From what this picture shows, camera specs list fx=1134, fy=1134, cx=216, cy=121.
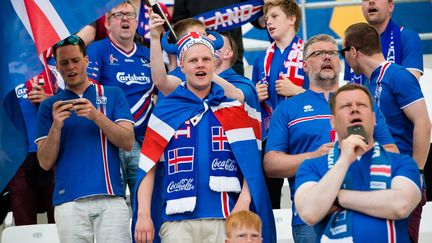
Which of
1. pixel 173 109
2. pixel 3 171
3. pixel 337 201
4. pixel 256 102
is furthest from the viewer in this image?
pixel 256 102

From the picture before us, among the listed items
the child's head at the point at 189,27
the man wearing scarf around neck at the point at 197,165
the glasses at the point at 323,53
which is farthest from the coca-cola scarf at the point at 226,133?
the child's head at the point at 189,27

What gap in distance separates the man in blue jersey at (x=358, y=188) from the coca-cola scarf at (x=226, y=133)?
1229mm

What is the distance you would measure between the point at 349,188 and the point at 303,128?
142 centimetres

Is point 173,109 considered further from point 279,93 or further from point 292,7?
point 292,7

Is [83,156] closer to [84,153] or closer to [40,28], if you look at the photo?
[84,153]

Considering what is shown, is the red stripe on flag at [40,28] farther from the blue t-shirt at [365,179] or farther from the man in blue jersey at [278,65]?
the man in blue jersey at [278,65]

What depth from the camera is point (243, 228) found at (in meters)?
6.57

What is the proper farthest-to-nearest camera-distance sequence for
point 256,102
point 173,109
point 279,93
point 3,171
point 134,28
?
point 134,28 → point 279,93 → point 256,102 → point 173,109 → point 3,171

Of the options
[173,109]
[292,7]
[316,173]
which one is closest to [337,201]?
[316,173]

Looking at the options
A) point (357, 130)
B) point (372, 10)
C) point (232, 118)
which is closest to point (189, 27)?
point (232, 118)

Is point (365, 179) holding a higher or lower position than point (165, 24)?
lower

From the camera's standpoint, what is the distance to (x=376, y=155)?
612 centimetres

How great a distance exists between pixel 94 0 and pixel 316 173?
1.93 m

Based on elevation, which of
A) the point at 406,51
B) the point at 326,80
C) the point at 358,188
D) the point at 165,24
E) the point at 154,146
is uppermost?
the point at 165,24
